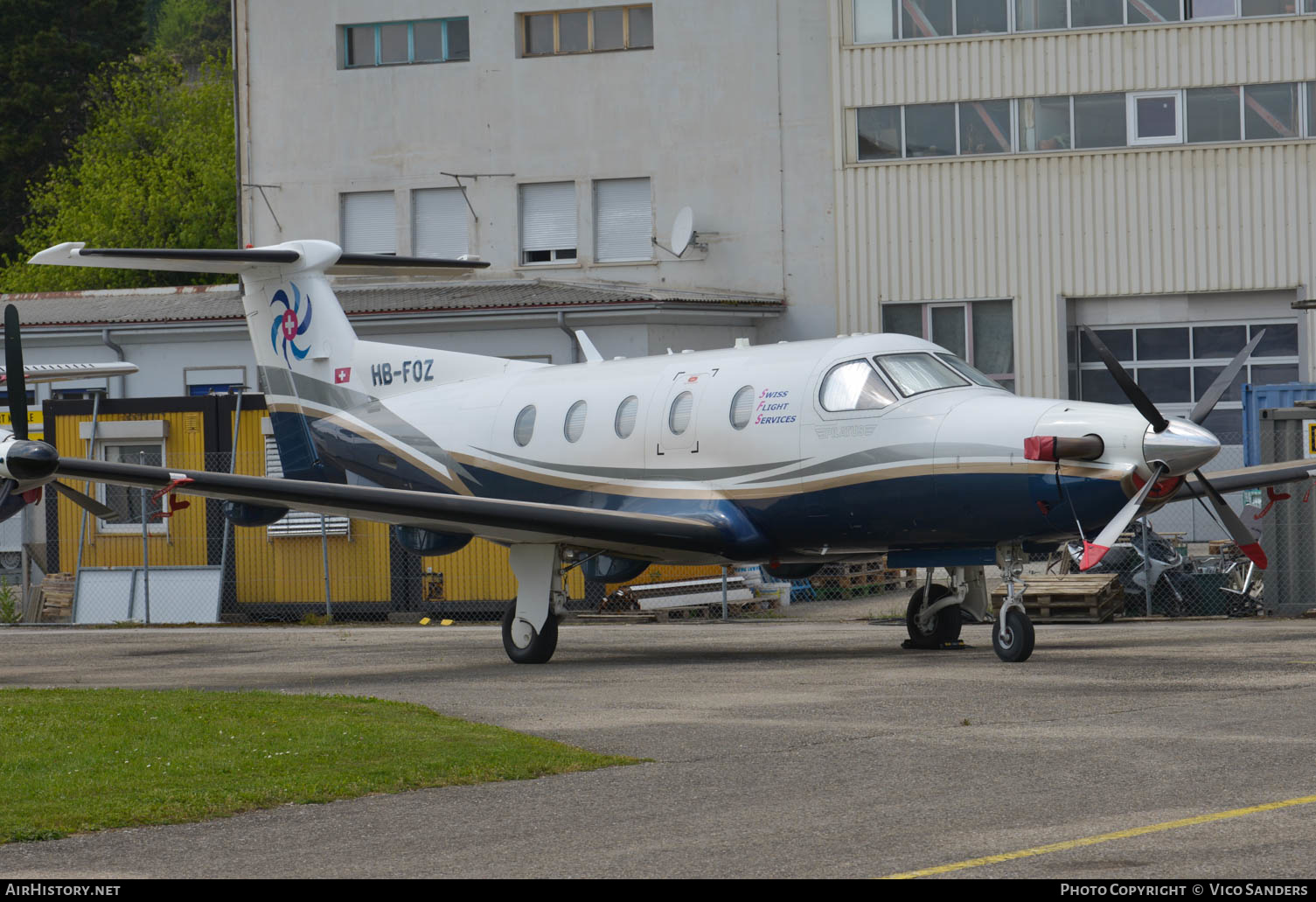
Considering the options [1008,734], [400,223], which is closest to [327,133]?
[400,223]

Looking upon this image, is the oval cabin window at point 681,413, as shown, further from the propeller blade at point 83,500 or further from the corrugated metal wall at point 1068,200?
the corrugated metal wall at point 1068,200

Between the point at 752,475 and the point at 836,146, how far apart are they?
71.9ft

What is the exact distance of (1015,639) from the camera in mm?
15094

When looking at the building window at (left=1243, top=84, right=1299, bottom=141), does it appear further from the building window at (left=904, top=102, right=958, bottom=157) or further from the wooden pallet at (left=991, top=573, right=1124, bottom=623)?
the wooden pallet at (left=991, top=573, right=1124, bottom=623)

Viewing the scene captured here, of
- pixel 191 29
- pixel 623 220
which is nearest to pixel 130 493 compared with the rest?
pixel 623 220

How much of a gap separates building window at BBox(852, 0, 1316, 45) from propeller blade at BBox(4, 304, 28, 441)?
82.3ft

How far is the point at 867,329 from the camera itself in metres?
36.7

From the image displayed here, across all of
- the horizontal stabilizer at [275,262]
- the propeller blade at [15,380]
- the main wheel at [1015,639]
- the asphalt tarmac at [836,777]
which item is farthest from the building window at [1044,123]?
the propeller blade at [15,380]

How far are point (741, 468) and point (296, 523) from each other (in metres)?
11.1

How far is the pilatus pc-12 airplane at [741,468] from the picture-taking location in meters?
14.7

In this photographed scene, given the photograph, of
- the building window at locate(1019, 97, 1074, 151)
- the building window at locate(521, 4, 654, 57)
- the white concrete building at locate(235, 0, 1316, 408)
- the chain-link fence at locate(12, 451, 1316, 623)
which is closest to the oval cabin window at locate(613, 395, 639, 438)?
the chain-link fence at locate(12, 451, 1316, 623)

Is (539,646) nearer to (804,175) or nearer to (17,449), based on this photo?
(17,449)

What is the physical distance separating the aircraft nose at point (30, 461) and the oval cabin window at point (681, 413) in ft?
20.0

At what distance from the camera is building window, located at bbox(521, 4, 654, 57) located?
1524 inches
